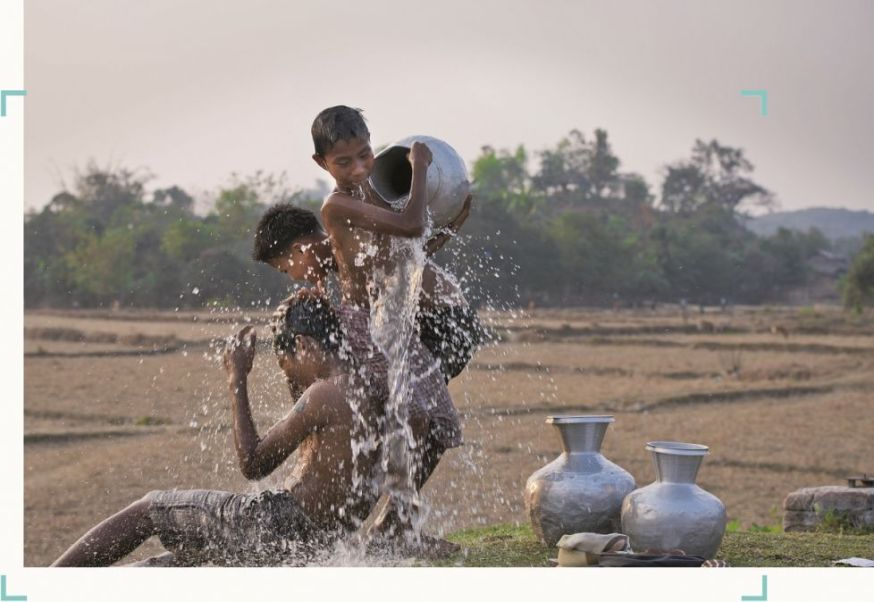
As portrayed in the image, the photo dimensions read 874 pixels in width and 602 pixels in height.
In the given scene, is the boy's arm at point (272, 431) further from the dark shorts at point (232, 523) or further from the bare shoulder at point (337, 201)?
the bare shoulder at point (337, 201)

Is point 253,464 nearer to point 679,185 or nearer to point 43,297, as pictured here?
point 43,297

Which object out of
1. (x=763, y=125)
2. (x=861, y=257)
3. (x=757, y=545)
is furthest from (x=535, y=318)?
(x=757, y=545)

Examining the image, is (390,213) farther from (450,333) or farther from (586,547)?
(586,547)

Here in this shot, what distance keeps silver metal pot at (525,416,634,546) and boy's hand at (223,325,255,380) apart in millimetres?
1124

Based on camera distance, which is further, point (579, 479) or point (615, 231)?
point (615, 231)

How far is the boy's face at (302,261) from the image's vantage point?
368 centimetres

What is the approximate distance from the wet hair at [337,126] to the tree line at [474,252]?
47.9 feet

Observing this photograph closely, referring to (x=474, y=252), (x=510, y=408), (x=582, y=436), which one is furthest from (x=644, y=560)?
(x=474, y=252)

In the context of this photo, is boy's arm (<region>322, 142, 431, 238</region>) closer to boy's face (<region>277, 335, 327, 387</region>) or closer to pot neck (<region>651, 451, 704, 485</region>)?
boy's face (<region>277, 335, 327, 387</region>)

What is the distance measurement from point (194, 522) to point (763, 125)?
30.0 meters

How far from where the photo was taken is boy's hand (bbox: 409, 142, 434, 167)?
Answer: 352cm

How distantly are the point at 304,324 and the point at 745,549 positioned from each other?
5.84ft

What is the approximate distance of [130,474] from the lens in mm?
9555
